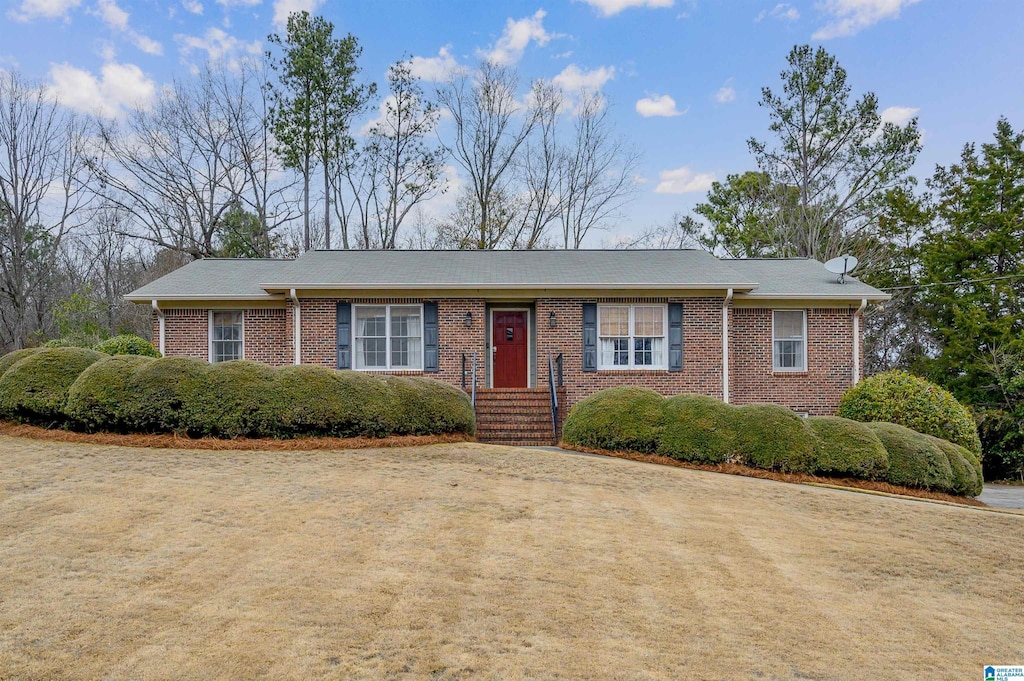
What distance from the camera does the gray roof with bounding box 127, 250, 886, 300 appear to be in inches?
547

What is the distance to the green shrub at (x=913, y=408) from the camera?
11742 millimetres

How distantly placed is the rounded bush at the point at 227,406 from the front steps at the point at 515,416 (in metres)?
4.10

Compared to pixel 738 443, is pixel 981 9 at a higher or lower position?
higher

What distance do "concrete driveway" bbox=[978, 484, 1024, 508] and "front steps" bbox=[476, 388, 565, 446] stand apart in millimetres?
7359

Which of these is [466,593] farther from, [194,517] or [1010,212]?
[1010,212]

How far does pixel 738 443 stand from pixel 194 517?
7372 millimetres

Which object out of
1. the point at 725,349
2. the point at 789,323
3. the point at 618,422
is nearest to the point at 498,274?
the point at 725,349

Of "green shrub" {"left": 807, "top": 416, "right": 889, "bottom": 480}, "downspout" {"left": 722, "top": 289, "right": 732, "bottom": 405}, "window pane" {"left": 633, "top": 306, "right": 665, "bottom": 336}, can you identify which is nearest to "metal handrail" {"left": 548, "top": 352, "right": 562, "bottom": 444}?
"window pane" {"left": 633, "top": 306, "right": 665, "bottom": 336}

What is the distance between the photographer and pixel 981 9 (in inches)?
565

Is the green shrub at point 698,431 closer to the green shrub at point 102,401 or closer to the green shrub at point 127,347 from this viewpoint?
the green shrub at point 102,401

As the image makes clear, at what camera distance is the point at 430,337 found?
46.5 ft

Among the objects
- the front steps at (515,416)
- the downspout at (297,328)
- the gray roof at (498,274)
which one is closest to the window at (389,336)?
the gray roof at (498,274)

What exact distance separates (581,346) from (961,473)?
7.27 metres

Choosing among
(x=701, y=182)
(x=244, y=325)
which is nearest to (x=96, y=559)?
(x=244, y=325)
